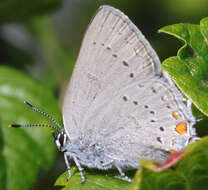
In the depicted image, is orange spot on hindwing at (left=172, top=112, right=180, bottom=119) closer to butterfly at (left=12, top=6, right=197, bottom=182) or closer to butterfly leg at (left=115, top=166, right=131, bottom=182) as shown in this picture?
butterfly at (left=12, top=6, right=197, bottom=182)

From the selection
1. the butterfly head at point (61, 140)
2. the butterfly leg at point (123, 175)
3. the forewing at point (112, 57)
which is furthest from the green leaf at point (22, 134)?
the butterfly leg at point (123, 175)

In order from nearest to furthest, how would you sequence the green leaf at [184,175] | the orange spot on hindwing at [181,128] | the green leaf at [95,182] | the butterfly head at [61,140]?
the green leaf at [184,175]
the green leaf at [95,182]
the orange spot on hindwing at [181,128]
the butterfly head at [61,140]

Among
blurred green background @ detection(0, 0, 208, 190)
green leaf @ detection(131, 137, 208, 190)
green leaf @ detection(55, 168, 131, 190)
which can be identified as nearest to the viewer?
green leaf @ detection(131, 137, 208, 190)

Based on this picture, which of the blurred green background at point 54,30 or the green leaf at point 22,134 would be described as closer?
the green leaf at point 22,134

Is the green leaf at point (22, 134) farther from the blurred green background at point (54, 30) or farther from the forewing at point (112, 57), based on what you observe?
the forewing at point (112, 57)

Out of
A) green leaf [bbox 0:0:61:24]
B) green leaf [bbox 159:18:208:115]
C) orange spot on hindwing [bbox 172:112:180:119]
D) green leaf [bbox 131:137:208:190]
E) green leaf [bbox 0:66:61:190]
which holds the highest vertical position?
green leaf [bbox 0:0:61:24]

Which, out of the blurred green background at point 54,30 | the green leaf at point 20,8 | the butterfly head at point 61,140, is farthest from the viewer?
the blurred green background at point 54,30

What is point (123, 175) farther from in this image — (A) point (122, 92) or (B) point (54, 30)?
(B) point (54, 30)

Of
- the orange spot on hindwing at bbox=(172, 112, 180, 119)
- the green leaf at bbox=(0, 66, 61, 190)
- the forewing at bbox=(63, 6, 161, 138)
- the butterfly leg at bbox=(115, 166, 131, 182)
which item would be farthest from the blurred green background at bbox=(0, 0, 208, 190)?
the orange spot on hindwing at bbox=(172, 112, 180, 119)

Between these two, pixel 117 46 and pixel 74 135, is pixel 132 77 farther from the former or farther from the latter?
pixel 74 135
